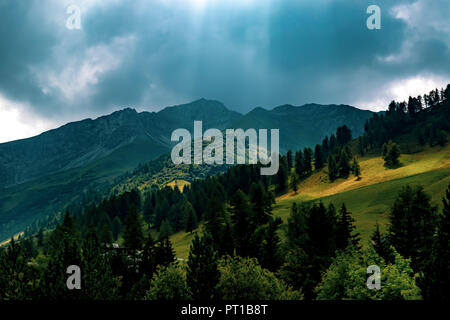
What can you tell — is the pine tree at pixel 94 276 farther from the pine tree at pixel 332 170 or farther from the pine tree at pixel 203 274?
the pine tree at pixel 332 170

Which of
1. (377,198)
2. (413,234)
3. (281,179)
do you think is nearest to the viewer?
(413,234)

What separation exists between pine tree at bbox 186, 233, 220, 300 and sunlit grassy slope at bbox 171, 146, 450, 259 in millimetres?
36312

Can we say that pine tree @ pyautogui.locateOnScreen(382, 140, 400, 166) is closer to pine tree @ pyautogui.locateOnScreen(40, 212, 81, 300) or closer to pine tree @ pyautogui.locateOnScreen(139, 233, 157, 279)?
pine tree @ pyautogui.locateOnScreen(139, 233, 157, 279)

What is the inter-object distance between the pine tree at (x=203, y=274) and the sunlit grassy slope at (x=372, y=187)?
119ft

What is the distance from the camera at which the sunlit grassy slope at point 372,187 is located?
8619cm

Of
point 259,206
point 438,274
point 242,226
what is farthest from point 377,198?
point 438,274

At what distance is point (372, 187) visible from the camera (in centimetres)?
11200

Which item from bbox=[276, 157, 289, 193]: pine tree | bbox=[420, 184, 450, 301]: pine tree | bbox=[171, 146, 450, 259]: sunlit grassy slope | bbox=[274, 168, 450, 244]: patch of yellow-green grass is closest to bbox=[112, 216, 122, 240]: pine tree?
bbox=[171, 146, 450, 259]: sunlit grassy slope

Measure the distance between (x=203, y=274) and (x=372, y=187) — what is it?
91789 millimetres

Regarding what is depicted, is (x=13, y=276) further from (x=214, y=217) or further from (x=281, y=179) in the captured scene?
(x=281, y=179)

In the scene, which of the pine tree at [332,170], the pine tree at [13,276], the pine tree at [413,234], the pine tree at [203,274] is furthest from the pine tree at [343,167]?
the pine tree at [13,276]

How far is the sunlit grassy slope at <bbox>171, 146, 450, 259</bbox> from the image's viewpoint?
283 feet

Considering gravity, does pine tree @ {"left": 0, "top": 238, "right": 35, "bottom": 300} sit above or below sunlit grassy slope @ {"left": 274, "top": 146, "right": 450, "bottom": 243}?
below
